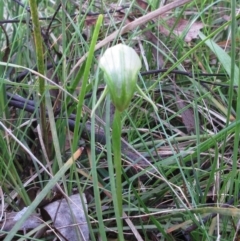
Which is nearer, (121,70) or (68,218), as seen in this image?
(121,70)

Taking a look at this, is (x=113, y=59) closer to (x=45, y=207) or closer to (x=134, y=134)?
(x=45, y=207)

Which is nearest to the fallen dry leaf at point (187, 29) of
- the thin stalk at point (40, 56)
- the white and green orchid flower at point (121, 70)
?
the thin stalk at point (40, 56)

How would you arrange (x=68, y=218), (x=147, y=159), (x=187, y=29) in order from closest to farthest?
1. (x=68, y=218)
2. (x=147, y=159)
3. (x=187, y=29)

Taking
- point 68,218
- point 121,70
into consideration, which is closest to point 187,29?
point 68,218

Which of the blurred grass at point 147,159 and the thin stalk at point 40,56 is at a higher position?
the thin stalk at point 40,56

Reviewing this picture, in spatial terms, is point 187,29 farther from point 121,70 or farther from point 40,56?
point 121,70

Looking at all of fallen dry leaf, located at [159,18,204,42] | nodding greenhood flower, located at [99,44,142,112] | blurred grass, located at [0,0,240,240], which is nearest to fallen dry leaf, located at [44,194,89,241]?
blurred grass, located at [0,0,240,240]

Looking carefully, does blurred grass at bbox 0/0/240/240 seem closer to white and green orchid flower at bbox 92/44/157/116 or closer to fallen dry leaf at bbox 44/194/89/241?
fallen dry leaf at bbox 44/194/89/241

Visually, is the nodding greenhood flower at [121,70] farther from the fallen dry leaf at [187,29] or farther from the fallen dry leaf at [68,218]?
the fallen dry leaf at [187,29]
